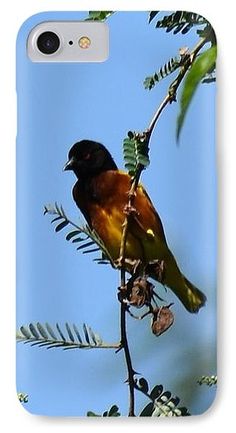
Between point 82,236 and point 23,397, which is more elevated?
point 82,236

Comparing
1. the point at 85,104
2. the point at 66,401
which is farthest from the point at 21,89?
the point at 66,401

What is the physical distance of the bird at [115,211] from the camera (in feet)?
1.49

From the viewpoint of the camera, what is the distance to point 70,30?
18.1 inches

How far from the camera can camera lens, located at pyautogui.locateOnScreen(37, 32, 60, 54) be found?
1.50 ft

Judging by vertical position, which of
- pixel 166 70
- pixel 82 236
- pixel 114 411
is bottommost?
pixel 114 411

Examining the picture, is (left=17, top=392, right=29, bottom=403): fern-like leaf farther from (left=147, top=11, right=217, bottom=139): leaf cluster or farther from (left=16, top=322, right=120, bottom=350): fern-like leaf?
(left=147, top=11, right=217, bottom=139): leaf cluster

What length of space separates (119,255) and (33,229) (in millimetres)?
57

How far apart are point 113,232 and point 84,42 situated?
0.12 meters

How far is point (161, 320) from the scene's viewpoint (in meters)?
0.46

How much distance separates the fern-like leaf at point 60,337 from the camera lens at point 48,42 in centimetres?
17

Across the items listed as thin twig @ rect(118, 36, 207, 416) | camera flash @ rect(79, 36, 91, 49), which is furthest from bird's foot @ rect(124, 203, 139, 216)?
camera flash @ rect(79, 36, 91, 49)

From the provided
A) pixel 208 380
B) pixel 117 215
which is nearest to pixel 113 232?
pixel 117 215

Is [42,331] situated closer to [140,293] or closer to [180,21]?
[140,293]
